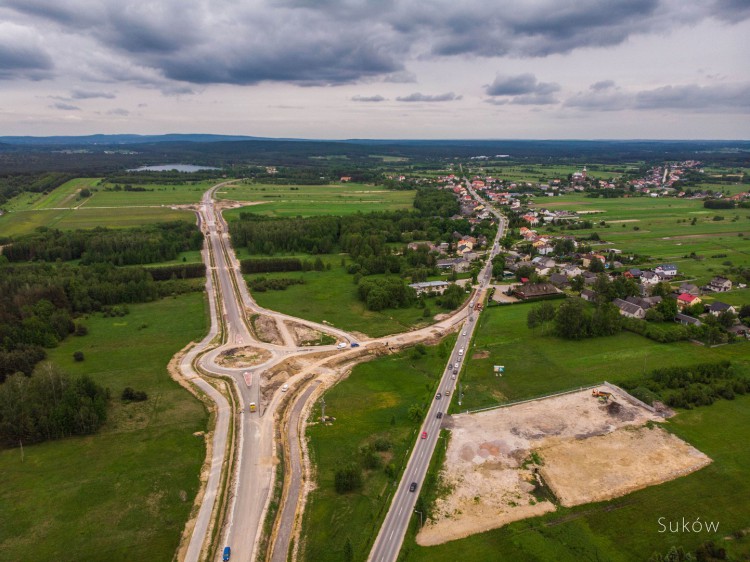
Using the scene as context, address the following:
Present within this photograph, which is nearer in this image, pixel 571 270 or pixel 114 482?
pixel 114 482

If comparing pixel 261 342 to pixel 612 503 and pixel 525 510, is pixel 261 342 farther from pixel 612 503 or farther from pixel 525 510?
pixel 612 503

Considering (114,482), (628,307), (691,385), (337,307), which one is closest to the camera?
(114,482)

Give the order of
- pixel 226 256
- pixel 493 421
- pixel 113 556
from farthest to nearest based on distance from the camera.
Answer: pixel 226 256
pixel 493 421
pixel 113 556

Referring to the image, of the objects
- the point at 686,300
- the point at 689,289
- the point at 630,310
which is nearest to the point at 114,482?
the point at 630,310

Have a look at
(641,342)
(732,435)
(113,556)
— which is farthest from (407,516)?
(641,342)

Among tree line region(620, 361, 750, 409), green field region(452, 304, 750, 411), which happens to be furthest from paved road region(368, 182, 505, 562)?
tree line region(620, 361, 750, 409)

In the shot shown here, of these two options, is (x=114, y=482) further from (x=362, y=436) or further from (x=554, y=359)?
(x=554, y=359)

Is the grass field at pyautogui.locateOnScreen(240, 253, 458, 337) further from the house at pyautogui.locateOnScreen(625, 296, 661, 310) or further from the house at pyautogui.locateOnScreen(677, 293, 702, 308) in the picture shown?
the house at pyautogui.locateOnScreen(677, 293, 702, 308)
